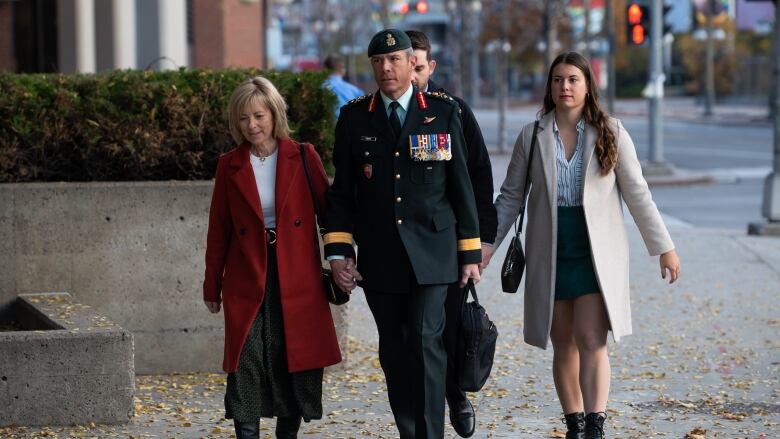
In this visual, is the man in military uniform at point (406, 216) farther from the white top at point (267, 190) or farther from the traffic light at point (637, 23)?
the traffic light at point (637, 23)

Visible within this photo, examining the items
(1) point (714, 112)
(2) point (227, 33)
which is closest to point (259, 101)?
(2) point (227, 33)

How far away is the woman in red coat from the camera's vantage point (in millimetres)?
6039

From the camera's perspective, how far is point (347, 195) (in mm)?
6008

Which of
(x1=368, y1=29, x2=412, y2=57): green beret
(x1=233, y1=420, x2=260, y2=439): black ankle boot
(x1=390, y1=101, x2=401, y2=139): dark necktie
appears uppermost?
(x1=368, y1=29, x2=412, y2=57): green beret

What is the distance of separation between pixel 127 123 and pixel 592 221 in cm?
328

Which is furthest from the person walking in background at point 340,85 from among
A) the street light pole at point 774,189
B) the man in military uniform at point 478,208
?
the street light pole at point 774,189

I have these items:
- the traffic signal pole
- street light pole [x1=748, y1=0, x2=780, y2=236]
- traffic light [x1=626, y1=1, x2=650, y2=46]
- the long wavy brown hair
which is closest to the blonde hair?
the long wavy brown hair

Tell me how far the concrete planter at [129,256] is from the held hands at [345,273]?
2.34 metres

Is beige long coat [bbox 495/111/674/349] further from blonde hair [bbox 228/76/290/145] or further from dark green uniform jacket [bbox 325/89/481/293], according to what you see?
blonde hair [bbox 228/76/290/145]

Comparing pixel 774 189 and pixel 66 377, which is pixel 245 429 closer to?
pixel 66 377

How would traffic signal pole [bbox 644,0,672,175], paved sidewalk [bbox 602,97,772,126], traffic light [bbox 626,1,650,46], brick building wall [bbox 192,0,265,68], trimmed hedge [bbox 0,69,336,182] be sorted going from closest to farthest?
trimmed hedge [bbox 0,69,336,182], traffic signal pole [bbox 644,0,672,175], traffic light [bbox 626,1,650,46], brick building wall [bbox 192,0,265,68], paved sidewalk [bbox 602,97,772,126]

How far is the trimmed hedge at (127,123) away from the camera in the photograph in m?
8.26

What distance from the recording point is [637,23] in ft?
84.2

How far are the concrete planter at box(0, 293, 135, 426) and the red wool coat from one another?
3.28ft
